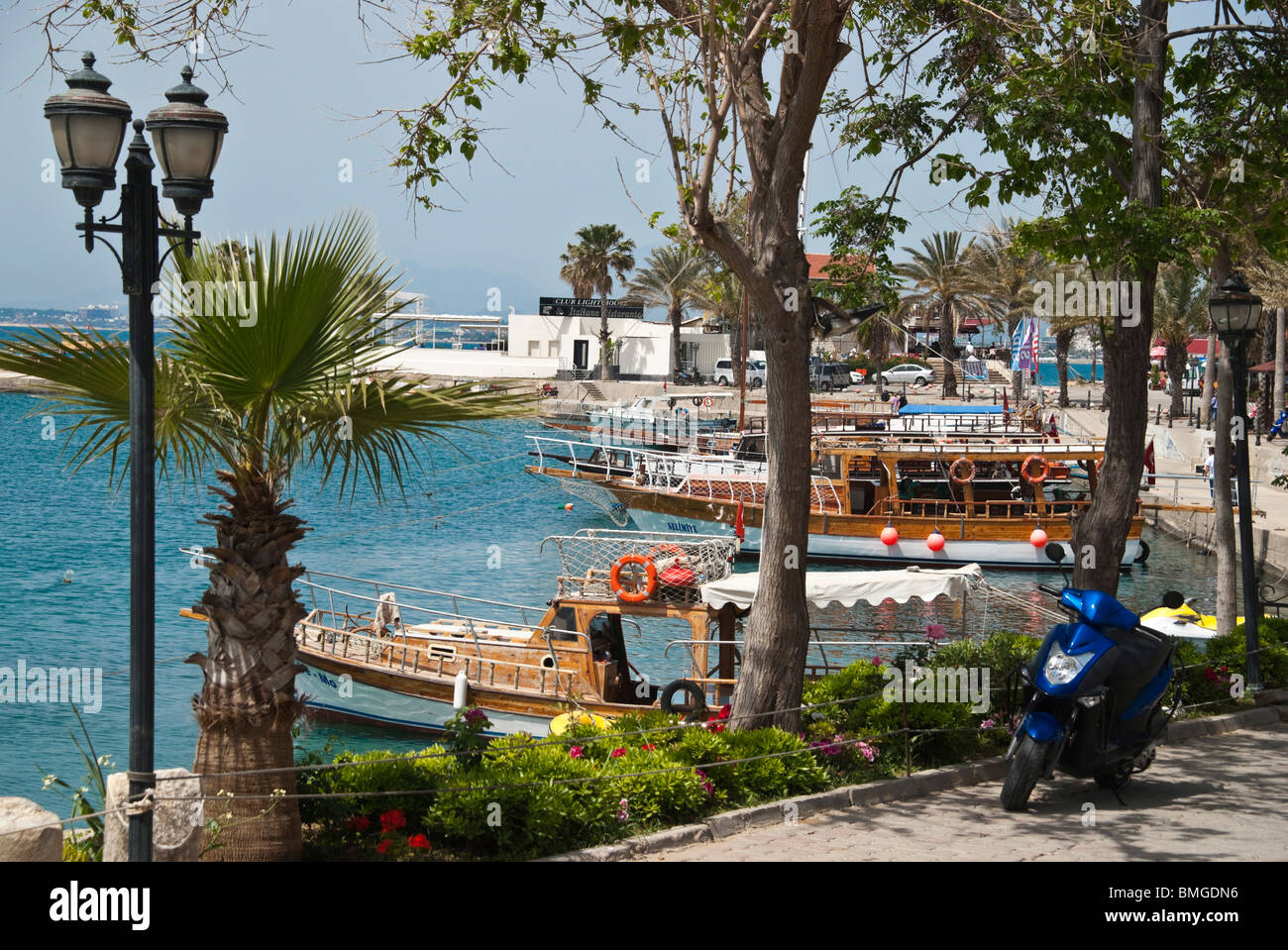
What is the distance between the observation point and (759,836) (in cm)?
801

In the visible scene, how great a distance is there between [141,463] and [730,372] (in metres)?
76.8

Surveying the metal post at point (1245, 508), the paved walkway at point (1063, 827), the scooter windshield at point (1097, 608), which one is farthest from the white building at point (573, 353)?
the scooter windshield at point (1097, 608)

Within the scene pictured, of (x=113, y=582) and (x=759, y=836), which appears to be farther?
(x=113, y=582)

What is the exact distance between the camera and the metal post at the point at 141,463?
19.4ft

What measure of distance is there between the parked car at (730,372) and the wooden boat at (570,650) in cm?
6132

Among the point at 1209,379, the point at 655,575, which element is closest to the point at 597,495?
the point at 1209,379

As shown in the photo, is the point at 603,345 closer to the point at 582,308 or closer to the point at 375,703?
the point at 582,308

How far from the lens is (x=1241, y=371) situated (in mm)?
12078

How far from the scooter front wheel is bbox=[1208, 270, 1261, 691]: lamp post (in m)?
4.76

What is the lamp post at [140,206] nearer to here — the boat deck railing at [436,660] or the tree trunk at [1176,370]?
the boat deck railing at [436,660]

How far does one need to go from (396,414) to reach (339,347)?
498 mm
